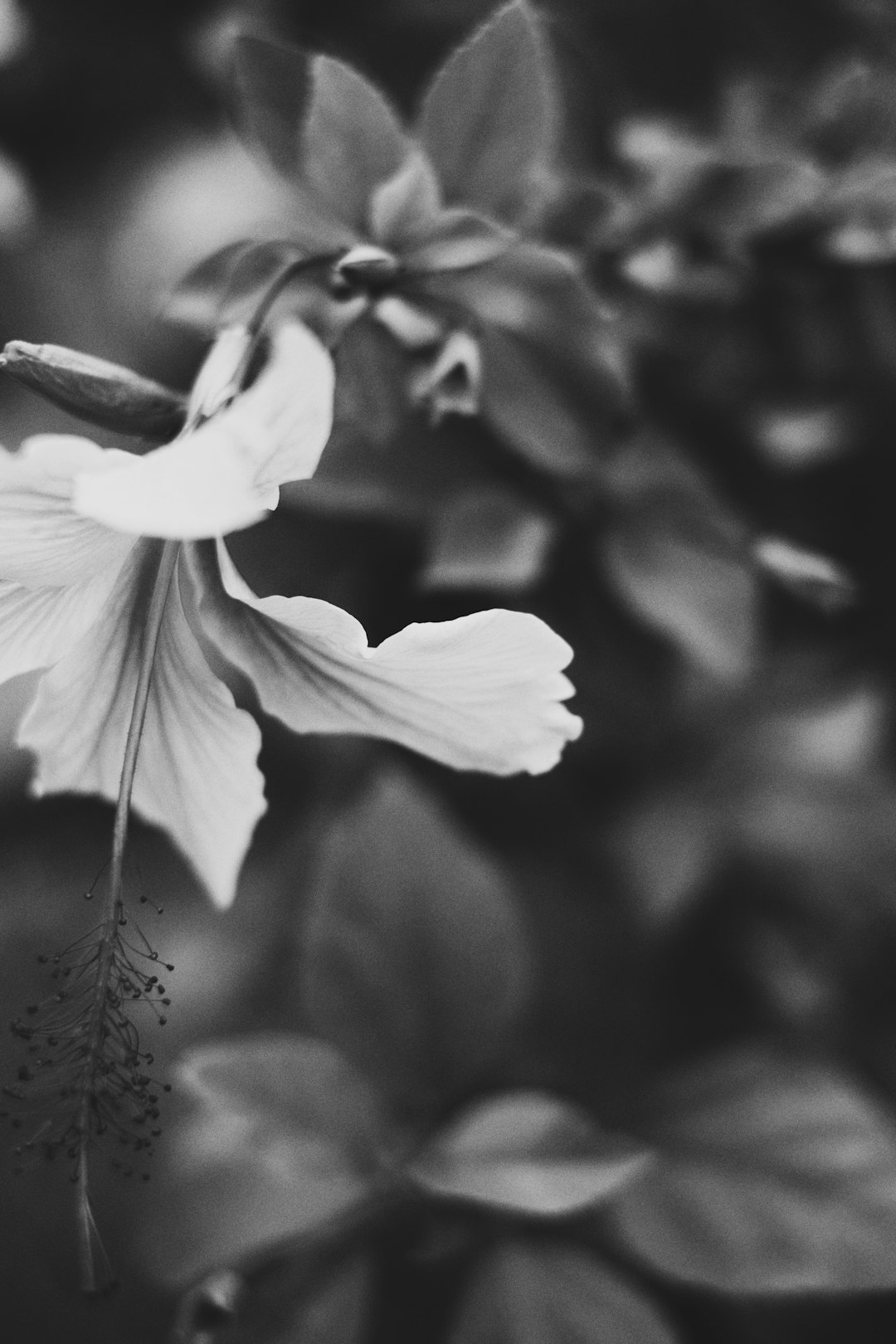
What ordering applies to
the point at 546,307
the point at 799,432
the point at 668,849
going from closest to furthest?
1. the point at 546,307
2. the point at 799,432
3. the point at 668,849

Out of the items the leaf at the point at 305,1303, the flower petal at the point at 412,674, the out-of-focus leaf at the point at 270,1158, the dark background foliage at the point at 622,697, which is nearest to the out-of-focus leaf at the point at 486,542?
the dark background foliage at the point at 622,697

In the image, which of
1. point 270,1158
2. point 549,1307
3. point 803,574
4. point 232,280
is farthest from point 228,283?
point 549,1307

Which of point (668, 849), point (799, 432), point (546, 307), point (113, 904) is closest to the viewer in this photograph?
point (113, 904)

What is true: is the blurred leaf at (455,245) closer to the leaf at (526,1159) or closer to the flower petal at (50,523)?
the flower petal at (50,523)

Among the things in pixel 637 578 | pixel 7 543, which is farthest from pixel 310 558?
pixel 7 543

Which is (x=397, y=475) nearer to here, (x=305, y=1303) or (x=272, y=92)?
(x=272, y=92)

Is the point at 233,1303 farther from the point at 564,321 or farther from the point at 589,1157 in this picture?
the point at 564,321

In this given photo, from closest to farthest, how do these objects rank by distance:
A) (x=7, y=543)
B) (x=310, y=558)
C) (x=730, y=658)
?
(x=7, y=543)
(x=730, y=658)
(x=310, y=558)
